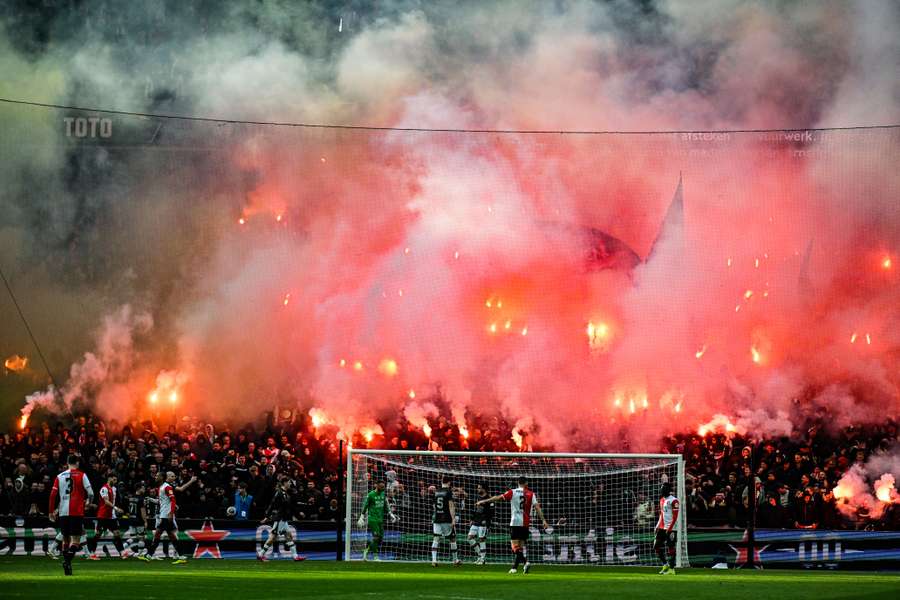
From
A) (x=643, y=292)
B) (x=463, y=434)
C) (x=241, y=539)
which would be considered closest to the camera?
(x=241, y=539)

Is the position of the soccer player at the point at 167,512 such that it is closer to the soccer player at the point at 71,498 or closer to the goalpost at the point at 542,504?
the goalpost at the point at 542,504

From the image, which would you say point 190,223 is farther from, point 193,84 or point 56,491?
point 56,491

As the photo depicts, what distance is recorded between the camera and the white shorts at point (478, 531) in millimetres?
22078

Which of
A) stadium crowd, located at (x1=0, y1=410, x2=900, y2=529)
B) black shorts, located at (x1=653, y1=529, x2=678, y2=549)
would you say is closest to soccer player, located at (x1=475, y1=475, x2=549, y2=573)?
black shorts, located at (x1=653, y1=529, x2=678, y2=549)

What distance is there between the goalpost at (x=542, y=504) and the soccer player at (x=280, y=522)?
3.76 ft

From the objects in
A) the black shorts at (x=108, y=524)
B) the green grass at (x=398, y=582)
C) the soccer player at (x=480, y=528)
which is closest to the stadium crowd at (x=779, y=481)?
the green grass at (x=398, y=582)

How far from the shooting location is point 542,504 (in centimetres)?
2431

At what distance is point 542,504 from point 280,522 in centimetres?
591

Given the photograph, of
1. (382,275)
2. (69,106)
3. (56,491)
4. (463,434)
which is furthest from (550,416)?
(56,491)

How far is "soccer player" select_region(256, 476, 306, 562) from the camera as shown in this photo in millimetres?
22172

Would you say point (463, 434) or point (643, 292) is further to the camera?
point (643, 292)

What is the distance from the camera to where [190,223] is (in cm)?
3588

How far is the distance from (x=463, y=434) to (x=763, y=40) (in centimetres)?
1535

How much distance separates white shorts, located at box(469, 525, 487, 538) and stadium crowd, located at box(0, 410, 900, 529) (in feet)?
9.03
